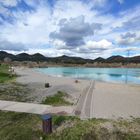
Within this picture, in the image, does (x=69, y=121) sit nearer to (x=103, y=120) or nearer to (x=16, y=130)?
(x=103, y=120)

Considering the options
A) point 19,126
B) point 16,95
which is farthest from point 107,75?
point 19,126

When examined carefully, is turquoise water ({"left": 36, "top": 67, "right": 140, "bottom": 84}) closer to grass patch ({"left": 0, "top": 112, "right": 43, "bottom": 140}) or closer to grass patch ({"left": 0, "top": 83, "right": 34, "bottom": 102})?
grass patch ({"left": 0, "top": 83, "right": 34, "bottom": 102})

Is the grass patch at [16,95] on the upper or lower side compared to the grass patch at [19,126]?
lower

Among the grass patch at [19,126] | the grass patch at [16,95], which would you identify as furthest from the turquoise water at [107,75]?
the grass patch at [19,126]

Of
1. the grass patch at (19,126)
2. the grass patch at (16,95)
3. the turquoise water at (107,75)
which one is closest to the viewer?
the grass patch at (19,126)

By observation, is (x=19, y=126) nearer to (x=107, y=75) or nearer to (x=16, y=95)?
(x=16, y=95)

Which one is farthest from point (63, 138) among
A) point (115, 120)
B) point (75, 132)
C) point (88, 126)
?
point (115, 120)

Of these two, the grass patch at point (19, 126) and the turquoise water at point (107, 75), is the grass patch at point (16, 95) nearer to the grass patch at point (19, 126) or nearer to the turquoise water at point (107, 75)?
the grass patch at point (19, 126)

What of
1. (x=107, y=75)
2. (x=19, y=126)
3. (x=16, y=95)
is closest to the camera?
(x=19, y=126)

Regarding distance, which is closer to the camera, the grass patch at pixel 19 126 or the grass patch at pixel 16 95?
the grass patch at pixel 19 126

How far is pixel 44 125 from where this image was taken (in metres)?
6.00

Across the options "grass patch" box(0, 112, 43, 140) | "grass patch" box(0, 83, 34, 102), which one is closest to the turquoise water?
"grass patch" box(0, 83, 34, 102)

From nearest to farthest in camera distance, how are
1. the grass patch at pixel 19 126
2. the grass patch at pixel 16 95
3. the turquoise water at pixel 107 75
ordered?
the grass patch at pixel 19 126, the grass patch at pixel 16 95, the turquoise water at pixel 107 75

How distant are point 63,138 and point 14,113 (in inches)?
132
